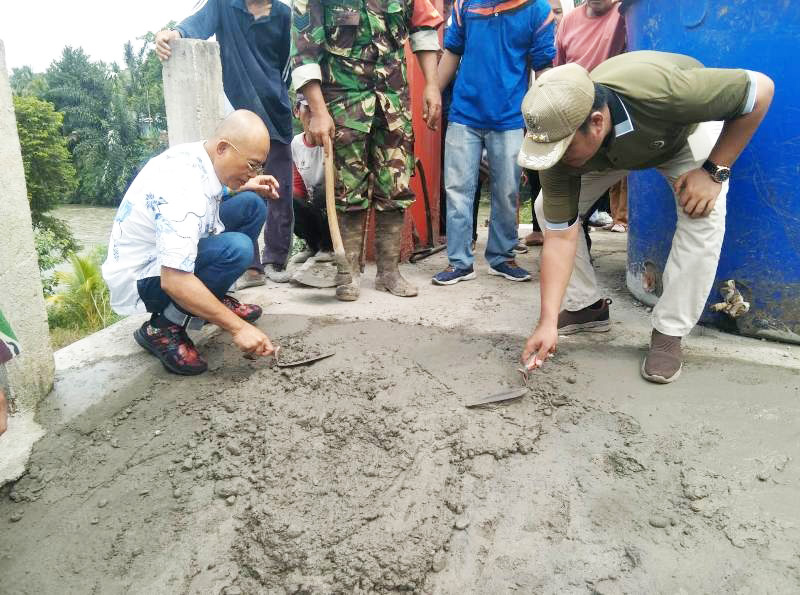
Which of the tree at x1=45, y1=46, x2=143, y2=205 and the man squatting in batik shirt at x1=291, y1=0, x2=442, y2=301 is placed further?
the tree at x1=45, y1=46, x2=143, y2=205

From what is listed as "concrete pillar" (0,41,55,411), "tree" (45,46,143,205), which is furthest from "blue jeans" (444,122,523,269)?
"tree" (45,46,143,205)

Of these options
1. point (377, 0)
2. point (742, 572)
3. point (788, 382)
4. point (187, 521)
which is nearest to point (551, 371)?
point (788, 382)

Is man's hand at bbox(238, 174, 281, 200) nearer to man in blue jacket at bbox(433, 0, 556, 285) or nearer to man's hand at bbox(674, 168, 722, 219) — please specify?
man in blue jacket at bbox(433, 0, 556, 285)

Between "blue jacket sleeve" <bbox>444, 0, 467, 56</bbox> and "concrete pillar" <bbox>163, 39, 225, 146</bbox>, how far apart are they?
125 centimetres

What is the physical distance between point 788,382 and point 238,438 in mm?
1850

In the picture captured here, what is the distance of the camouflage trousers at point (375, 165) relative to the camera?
303 centimetres

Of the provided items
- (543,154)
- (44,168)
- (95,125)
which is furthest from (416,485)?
(95,125)

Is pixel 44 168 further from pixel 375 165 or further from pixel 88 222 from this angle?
pixel 375 165

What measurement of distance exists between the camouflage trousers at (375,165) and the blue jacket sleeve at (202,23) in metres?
0.85

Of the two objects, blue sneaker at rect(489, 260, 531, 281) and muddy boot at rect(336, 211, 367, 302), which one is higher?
muddy boot at rect(336, 211, 367, 302)

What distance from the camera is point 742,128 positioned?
2.01 m

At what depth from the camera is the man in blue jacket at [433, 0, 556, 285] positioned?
3.19m

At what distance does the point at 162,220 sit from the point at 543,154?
122 cm

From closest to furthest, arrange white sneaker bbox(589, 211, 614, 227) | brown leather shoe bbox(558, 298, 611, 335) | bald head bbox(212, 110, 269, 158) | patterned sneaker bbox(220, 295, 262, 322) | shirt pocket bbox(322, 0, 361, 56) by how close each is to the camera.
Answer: bald head bbox(212, 110, 269, 158) → brown leather shoe bbox(558, 298, 611, 335) → patterned sneaker bbox(220, 295, 262, 322) → shirt pocket bbox(322, 0, 361, 56) → white sneaker bbox(589, 211, 614, 227)
